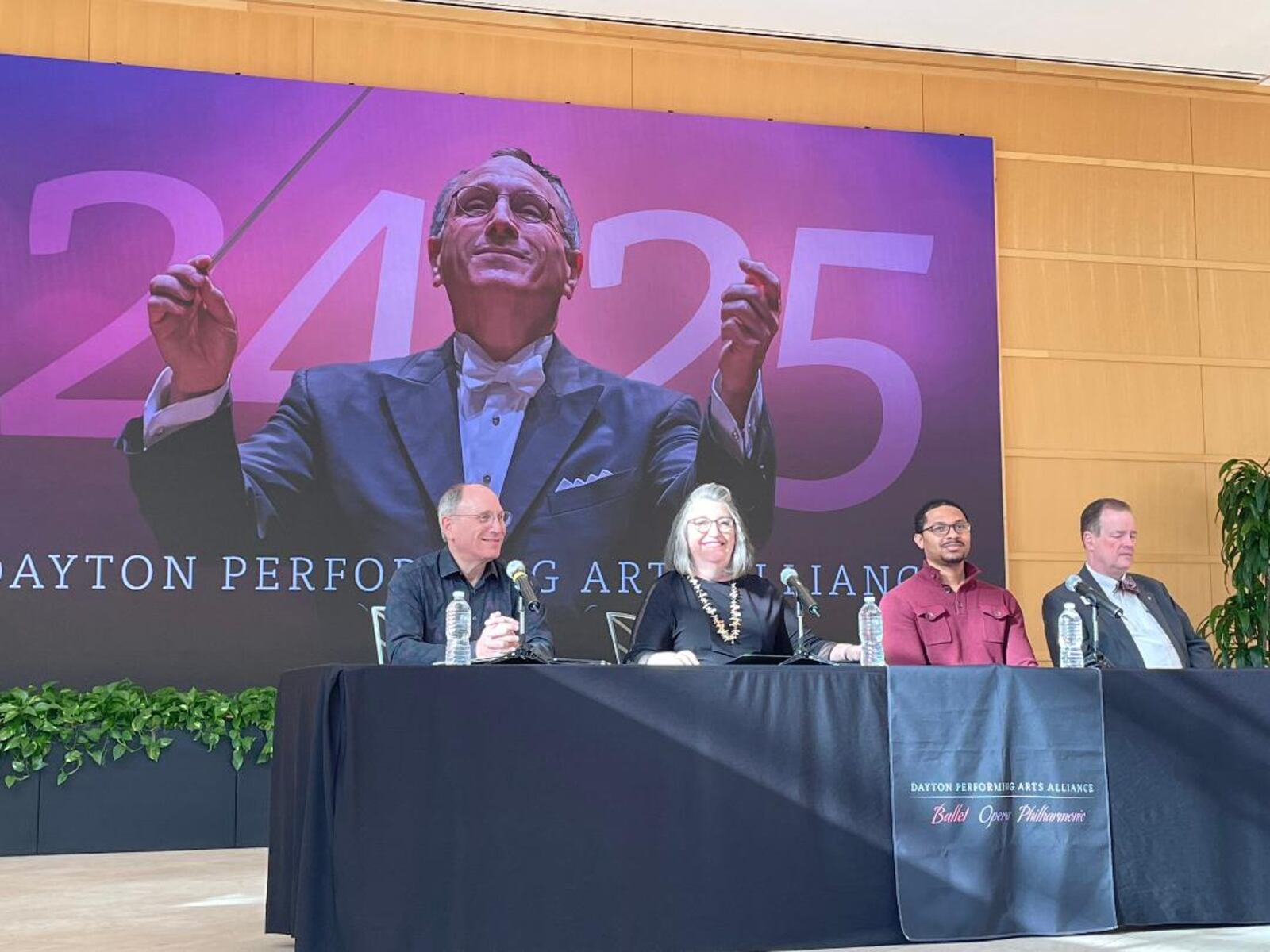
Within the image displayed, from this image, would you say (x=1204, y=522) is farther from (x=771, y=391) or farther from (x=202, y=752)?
(x=202, y=752)

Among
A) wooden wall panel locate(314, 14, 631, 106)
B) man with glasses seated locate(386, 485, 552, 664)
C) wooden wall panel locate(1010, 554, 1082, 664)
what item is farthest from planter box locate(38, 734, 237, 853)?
wooden wall panel locate(1010, 554, 1082, 664)

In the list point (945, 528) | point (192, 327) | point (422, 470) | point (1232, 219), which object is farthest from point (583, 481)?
point (1232, 219)

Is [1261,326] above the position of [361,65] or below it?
below

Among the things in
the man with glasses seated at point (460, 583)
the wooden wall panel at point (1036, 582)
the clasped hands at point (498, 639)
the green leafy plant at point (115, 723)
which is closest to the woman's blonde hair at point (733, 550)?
the man with glasses seated at point (460, 583)

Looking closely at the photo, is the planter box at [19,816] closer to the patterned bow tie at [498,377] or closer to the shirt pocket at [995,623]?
the patterned bow tie at [498,377]

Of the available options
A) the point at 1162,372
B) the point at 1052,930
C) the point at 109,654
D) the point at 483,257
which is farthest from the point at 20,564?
the point at 1162,372

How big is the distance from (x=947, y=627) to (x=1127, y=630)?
0.65 m

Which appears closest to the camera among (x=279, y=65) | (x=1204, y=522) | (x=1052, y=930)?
(x=1052, y=930)

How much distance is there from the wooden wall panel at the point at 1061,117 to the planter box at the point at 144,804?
4406 mm

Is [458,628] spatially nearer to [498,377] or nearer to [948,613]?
[948,613]

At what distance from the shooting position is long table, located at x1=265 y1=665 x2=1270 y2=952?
2.97 metres

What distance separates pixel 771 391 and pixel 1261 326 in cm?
260

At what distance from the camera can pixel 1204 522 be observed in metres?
7.25

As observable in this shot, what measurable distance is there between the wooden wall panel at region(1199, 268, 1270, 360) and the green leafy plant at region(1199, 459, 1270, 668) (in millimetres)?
737
